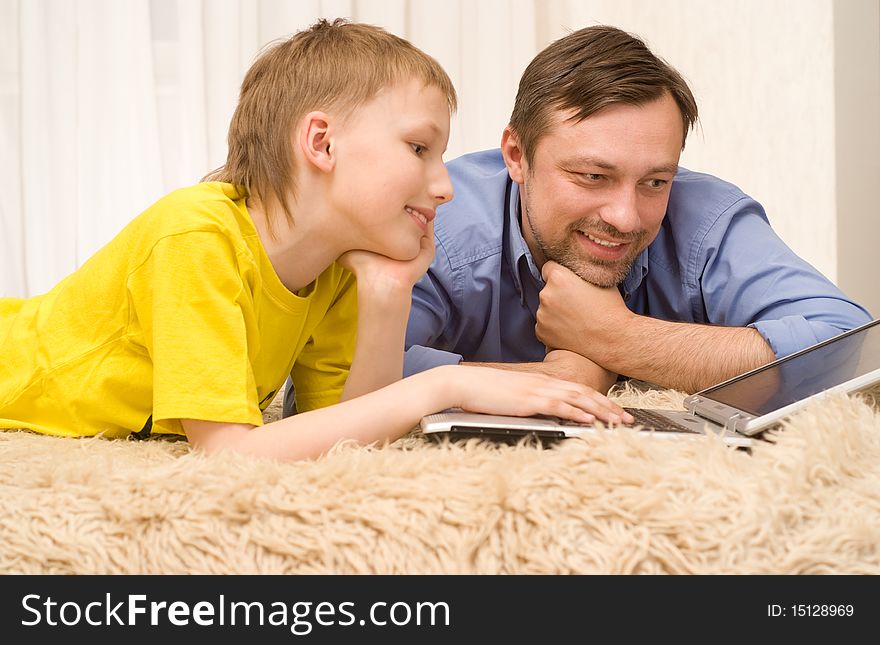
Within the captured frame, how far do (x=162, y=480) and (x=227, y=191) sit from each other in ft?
1.69

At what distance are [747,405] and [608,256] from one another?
0.61 m

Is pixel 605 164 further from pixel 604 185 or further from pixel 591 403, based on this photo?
pixel 591 403

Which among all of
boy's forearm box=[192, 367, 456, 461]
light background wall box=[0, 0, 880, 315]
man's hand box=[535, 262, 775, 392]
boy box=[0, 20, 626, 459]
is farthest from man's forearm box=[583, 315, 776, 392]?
light background wall box=[0, 0, 880, 315]

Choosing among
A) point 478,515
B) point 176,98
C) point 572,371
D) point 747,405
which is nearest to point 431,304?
point 572,371

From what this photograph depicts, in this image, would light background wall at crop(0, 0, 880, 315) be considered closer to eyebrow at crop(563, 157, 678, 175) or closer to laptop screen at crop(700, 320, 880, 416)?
eyebrow at crop(563, 157, 678, 175)

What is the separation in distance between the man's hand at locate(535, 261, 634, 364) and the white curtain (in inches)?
59.3

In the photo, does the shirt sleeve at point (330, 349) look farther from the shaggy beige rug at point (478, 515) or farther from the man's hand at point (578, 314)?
the shaggy beige rug at point (478, 515)

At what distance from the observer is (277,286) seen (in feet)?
3.52

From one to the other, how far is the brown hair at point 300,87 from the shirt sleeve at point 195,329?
161mm

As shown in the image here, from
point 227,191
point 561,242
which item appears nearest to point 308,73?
point 227,191

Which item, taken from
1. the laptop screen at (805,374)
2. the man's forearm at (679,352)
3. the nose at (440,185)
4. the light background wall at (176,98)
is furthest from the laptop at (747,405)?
the light background wall at (176,98)

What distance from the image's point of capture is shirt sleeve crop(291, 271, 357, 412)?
4.14ft

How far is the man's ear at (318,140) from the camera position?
1060mm

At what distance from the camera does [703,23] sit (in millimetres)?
2547
